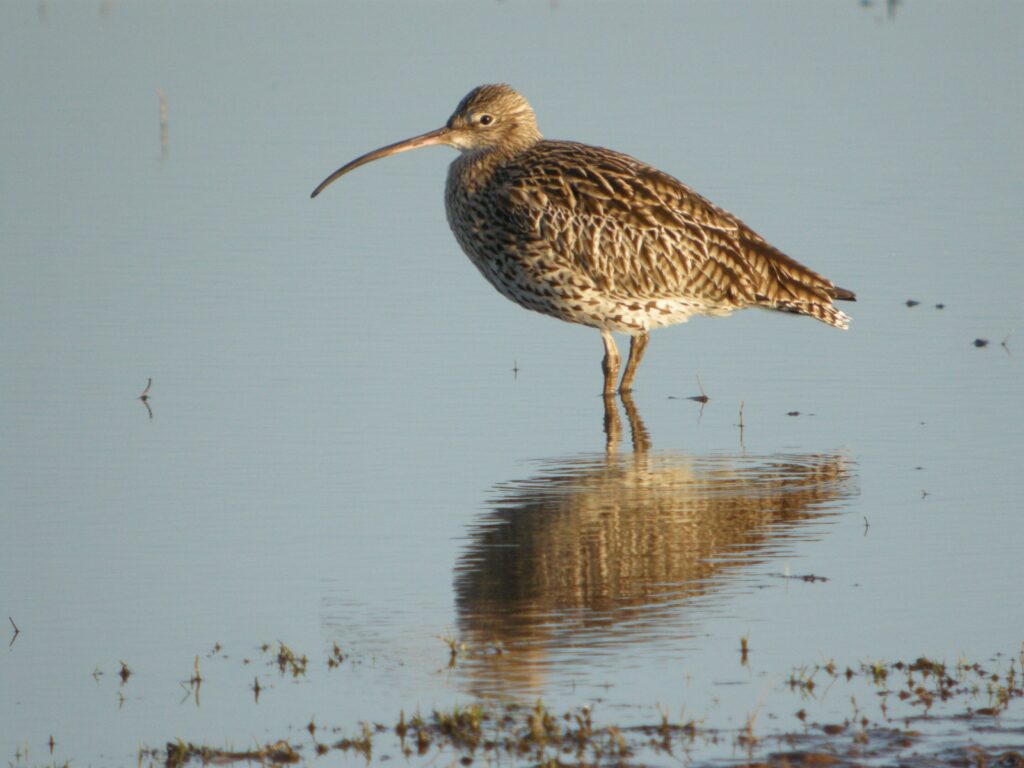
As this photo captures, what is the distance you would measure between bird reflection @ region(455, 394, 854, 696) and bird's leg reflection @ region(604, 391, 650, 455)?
23mm

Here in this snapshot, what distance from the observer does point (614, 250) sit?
40.1 feet

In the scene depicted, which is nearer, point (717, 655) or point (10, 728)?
point (10, 728)

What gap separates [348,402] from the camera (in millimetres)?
11609

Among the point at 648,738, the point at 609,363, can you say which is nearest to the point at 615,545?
the point at 648,738

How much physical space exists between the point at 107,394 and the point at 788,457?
414 cm

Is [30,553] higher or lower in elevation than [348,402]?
lower

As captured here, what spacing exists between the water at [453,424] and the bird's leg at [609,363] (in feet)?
0.56

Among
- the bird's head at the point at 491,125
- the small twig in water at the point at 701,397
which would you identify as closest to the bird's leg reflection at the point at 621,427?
the small twig in water at the point at 701,397

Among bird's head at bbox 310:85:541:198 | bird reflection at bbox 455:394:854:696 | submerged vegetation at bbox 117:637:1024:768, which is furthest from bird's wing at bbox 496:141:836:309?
submerged vegetation at bbox 117:637:1024:768

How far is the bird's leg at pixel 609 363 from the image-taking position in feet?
40.0

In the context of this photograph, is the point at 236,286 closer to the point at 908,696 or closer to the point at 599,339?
the point at 599,339

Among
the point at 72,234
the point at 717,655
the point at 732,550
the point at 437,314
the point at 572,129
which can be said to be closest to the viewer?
the point at 717,655

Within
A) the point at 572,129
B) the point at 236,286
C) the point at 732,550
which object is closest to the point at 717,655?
the point at 732,550

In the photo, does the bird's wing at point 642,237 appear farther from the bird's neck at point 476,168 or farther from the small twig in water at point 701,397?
the small twig in water at point 701,397
